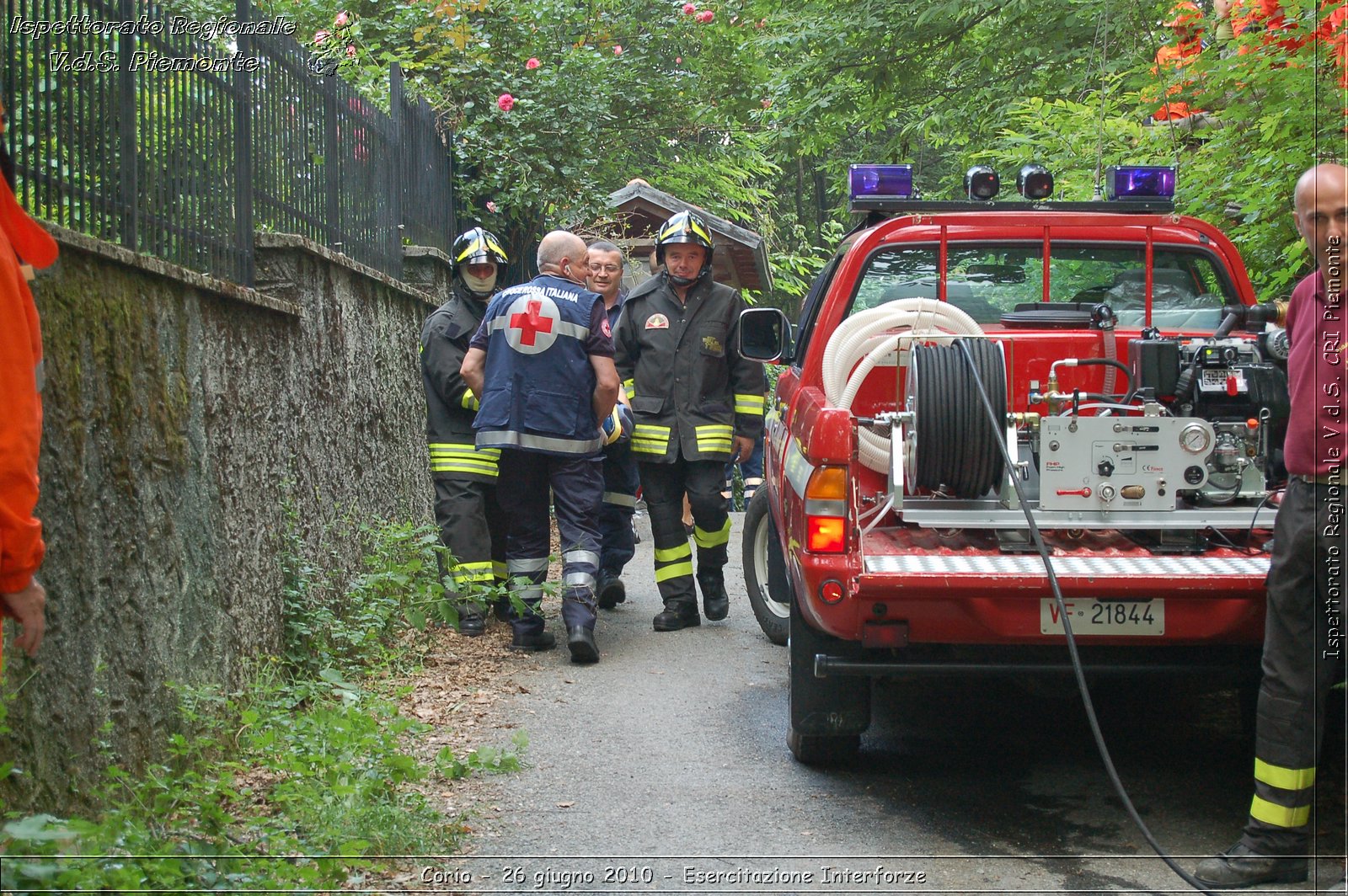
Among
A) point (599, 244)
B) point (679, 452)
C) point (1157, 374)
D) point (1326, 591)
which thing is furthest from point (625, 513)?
point (1326, 591)

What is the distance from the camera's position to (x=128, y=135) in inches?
190

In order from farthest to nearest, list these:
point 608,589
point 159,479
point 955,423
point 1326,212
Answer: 1. point 608,589
2. point 159,479
3. point 955,423
4. point 1326,212

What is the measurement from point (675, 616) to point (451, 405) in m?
1.79

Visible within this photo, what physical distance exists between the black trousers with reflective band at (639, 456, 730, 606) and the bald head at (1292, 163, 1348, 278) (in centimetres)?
440

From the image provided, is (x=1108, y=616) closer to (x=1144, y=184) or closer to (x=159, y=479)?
(x=1144, y=184)

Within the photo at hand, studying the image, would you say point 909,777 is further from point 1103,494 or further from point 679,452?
point 679,452

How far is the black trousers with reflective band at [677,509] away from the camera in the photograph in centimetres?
785

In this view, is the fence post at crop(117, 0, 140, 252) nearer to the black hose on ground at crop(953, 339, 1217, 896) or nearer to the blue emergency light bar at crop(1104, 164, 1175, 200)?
the black hose on ground at crop(953, 339, 1217, 896)

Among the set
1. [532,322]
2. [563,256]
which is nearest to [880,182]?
[563,256]

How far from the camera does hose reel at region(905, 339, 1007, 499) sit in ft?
14.8

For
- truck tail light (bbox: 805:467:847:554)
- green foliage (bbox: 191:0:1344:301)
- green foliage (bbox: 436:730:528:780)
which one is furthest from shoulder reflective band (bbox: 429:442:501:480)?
green foliage (bbox: 191:0:1344:301)

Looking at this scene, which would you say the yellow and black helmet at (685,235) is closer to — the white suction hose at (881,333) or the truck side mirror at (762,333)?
the truck side mirror at (762,333)

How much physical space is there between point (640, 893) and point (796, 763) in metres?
1.49

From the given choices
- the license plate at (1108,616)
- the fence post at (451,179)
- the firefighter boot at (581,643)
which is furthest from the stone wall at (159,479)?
the fence post at (451,179)
